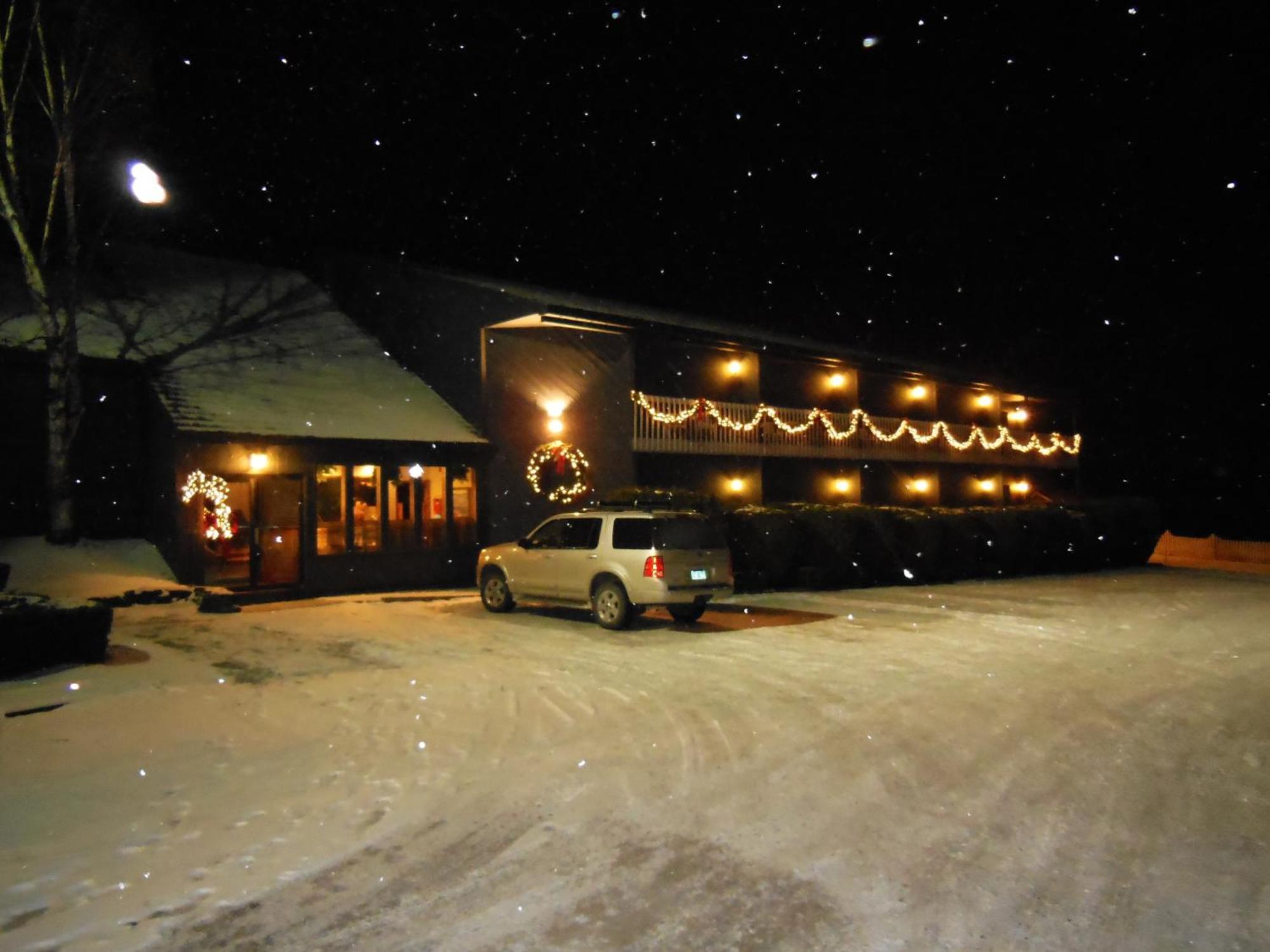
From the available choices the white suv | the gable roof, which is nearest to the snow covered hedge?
the white suv

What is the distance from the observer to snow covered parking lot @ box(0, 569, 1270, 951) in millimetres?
4548

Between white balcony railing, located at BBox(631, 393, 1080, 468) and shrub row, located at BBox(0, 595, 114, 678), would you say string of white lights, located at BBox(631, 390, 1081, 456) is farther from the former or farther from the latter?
shrub row, located at BBox(0, 595, 114, 678)

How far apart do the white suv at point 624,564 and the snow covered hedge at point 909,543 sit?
5.02 m

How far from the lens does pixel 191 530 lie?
17.8 metres

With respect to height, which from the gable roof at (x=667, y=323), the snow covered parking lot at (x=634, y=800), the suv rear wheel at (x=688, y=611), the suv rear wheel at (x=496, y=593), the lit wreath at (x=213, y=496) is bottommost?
the snow covered parking lot at (x=634, y=800)

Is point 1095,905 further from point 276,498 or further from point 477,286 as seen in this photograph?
point 477,286

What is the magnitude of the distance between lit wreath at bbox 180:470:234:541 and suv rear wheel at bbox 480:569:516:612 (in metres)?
5.33

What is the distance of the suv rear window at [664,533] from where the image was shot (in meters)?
14.4

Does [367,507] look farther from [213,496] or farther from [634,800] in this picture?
[634,800]

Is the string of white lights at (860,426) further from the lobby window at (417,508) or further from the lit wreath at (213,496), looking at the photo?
the lit wreath at (213,496)

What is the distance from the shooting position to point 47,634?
9992 mm

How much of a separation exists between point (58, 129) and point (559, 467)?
11593 mm

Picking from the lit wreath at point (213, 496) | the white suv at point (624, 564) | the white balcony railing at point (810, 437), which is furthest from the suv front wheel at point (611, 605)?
the white balcony railing at point (810, 437)

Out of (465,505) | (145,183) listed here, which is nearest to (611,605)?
(465,505)
